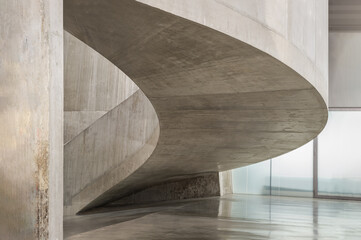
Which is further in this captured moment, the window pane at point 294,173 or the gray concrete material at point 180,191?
the window pane at point 294,173

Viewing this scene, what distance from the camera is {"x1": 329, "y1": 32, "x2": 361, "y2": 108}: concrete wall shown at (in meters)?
16.7

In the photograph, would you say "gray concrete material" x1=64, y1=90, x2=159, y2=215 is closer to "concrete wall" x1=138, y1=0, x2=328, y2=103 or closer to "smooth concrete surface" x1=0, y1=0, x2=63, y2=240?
"concrete wall" x1=138, y1=0, x2=328, y2=103

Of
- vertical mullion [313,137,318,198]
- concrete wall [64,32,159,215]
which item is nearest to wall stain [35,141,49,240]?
concrete wall [64,32,159,215]

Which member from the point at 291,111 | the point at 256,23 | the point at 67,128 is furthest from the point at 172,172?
the point at 256,23

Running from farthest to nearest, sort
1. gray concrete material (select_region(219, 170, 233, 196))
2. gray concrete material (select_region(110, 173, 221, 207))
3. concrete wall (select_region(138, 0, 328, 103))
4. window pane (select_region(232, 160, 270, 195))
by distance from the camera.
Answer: window pane (select_region(232, 160, 270, 195)), gray concrete material (select_region(219, 170, 233, 196)), gray concrete material (select_region(110, 173, 221, 207)), concrete wall (select_region(138, 0, 328, 103))

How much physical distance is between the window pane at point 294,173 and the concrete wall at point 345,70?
1800mm

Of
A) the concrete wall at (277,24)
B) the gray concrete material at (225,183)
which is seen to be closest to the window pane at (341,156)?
the gray concrete material at (225,183)

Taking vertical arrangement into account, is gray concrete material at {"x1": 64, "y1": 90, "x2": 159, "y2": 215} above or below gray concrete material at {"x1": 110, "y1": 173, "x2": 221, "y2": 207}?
above

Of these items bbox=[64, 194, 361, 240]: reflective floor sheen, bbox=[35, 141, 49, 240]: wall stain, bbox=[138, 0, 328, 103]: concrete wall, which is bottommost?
bbox=[64, 194, 361, 240]: reflective floor sheen

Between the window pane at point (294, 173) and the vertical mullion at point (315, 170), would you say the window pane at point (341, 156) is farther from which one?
the window pane at point (294, 173)

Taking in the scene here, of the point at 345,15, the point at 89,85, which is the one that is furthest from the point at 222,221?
the point at 345,15

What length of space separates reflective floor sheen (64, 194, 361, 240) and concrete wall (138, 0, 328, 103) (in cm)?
262

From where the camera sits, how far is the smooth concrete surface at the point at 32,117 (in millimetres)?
3467

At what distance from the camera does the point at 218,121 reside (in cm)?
962
